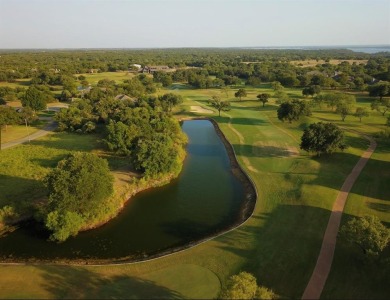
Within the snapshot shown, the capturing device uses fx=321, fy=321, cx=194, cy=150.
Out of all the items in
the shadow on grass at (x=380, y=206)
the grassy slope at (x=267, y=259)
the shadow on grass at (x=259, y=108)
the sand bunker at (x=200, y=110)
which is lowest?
the grassy slope at (x=267, y=259)

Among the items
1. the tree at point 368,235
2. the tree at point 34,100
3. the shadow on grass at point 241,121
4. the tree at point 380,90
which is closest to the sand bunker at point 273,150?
the shadow on grass at point 241,121

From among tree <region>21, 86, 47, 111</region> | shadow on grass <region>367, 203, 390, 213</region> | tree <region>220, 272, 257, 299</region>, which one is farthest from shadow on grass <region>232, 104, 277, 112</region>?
tree <region>220, 272, 257, 299</region>

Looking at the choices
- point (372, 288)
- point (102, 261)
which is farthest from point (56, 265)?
point (372, 288)

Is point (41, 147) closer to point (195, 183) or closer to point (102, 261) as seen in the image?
point (195, 183)

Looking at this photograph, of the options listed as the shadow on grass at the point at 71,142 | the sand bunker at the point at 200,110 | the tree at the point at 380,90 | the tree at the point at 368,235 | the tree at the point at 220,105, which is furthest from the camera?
the tree at the point at 380,90

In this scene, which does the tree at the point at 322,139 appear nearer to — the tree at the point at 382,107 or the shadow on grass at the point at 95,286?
the tree at the point at 382,107
